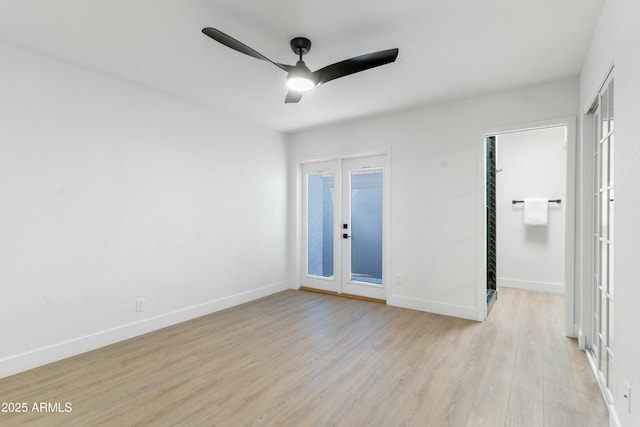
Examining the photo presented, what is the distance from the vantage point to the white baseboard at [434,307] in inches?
145

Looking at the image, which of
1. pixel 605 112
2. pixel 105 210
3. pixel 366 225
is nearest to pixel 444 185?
pixel 366 225

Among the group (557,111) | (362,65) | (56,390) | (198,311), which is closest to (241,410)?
(56,390)

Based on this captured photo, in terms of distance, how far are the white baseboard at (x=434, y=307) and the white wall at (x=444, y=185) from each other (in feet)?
0.04

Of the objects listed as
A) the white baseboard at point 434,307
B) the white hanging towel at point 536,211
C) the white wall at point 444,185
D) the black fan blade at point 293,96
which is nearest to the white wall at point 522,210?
the white hanging towel at point 536,211

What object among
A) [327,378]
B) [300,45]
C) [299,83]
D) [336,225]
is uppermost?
[300,45]

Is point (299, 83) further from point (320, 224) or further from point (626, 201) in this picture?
point (320, 224)

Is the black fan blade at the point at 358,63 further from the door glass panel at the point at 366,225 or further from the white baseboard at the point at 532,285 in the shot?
the white baseboard at the point at 532,285

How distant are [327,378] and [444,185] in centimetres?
269

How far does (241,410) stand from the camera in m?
2.01

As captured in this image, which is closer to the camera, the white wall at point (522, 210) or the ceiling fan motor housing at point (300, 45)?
the ceiling fan motor housing at point (300, 45)

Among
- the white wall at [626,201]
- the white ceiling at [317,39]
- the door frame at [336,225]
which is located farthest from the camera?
the door frame at [336,225]

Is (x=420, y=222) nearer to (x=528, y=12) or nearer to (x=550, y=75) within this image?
(x=550, y=75)

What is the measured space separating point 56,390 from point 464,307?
13.1ft

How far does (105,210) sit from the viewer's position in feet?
9.86
